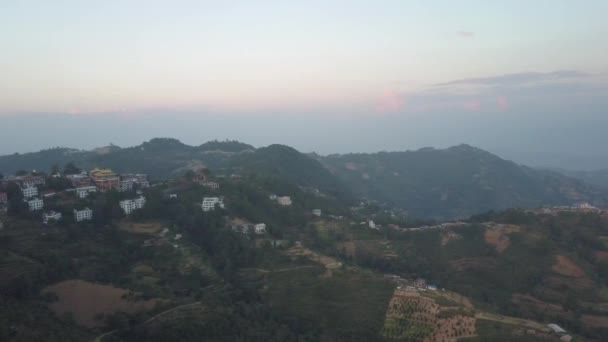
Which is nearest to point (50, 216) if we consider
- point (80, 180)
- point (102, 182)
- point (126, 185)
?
point (102, 182)

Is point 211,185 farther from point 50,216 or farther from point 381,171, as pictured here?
point 381,171

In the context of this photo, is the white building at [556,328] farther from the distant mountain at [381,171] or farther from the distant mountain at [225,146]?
the distant mountain at [225,146]

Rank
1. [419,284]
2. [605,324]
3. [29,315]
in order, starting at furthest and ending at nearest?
[419,284] < [605,324] < [29,315]

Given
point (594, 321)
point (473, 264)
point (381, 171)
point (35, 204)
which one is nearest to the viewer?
point (594, 321)

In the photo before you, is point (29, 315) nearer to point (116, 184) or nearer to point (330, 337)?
point (330, 337)

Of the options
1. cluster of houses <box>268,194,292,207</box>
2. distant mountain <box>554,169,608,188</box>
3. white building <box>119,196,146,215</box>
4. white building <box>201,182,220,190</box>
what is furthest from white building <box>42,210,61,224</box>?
distant mountain <box>554,169,608,188</box>

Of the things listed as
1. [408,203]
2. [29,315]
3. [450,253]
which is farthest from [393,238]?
[408,203]
